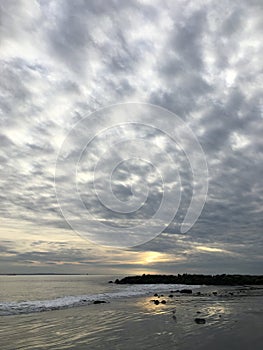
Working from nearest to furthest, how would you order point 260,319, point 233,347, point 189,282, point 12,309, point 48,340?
point 233,347
point 48,340
point 260,319
point 12,309
point 189,282

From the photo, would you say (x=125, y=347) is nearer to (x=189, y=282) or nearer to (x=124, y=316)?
(x=124, y=316)

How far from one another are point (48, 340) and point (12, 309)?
56.5ft

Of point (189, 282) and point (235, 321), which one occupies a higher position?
point (189, 282)

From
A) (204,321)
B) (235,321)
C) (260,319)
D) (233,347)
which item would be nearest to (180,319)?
(204,321)

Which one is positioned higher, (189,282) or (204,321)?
(189,282)

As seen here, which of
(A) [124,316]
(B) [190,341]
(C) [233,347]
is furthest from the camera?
(A) [124,316]

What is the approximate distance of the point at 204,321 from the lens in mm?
19531

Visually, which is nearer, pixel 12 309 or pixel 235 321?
pixel 235 321

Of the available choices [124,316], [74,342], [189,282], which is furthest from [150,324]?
[189,282]

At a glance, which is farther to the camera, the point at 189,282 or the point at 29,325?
the point at 189,282

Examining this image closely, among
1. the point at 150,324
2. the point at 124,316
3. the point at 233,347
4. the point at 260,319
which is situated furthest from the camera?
the point at 124,316

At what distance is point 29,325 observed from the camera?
20.3 meters

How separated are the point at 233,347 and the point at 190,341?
2.05m

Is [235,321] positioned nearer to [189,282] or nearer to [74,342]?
[74,342]
